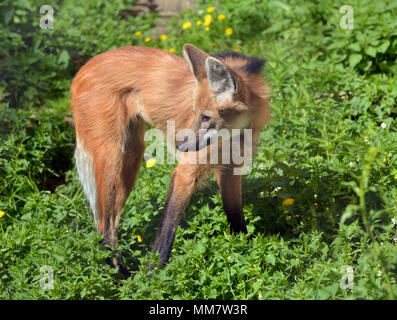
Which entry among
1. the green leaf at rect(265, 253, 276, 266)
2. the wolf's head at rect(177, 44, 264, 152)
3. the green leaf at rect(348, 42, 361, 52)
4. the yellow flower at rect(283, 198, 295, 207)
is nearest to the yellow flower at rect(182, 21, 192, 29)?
the green leaf at rect(348, 42, 361, 52)

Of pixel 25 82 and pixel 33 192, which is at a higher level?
pixel 25 82

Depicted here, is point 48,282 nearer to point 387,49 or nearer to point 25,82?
point 25,82

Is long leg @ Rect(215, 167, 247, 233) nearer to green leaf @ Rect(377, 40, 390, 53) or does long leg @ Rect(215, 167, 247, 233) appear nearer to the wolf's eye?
the wolf's eye

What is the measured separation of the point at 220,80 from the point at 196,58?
187mm

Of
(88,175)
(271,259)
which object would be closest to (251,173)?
(271,259)

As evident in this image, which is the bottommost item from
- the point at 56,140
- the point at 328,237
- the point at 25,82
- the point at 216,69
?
the point at 328,237

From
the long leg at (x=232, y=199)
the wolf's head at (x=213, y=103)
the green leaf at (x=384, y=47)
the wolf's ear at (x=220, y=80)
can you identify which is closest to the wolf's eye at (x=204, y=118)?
the wolf's head at (x=213, y=103)

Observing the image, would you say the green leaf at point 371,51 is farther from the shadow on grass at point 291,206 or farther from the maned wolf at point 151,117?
the maned wolf at point 151,117

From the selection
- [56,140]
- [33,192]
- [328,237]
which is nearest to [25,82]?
[56,140]

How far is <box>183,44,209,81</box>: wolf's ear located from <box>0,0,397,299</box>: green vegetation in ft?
2.60

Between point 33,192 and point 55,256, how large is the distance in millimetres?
1398

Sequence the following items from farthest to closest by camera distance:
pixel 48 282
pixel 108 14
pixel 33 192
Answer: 1. pixel 108 14
2. pixel 33 192
3. pixel 48 282

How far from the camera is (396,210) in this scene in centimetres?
315

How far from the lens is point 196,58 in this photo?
9.83 ft
